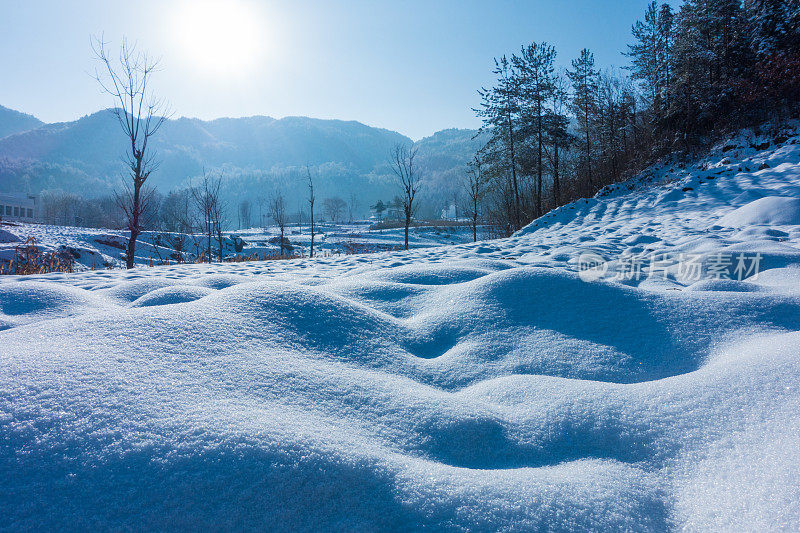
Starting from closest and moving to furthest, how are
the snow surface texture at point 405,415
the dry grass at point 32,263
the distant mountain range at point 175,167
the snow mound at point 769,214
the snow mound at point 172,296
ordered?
the snow surface texture at point 405,415
the snow mound at point 172,296
the snow mound at point 769,214
the dry grass at point 32,263
the distant mountain range at point 175,167

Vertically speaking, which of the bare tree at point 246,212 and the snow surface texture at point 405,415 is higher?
the bare tree at point 246,212

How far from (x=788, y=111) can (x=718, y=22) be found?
20.8ft

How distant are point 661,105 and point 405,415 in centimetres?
1765

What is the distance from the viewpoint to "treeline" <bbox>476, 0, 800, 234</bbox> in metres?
11.9

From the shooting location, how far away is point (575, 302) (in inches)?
88.2

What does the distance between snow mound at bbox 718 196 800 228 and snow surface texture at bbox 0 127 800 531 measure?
4.56 metres

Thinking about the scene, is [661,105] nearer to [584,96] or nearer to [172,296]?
[584,96]

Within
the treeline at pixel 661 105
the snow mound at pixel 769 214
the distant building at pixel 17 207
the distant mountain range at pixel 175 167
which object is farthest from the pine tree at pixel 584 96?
the distant mountain range at pixel 175 167

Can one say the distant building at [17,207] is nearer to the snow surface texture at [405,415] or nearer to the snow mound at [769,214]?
the snow surface texture at [405,415]

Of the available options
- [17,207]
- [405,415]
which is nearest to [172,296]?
[405,415]

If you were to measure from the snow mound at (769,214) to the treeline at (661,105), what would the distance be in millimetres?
7765

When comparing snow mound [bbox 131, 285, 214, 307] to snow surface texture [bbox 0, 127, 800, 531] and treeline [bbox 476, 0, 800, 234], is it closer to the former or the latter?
snow surface texture [bbox 0, 127, 800, 531]

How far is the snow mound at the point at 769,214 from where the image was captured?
5.05 meters

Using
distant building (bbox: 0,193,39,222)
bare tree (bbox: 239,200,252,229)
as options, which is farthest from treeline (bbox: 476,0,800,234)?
bare tree (bbox: 239,200,252,229)
